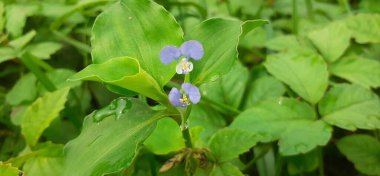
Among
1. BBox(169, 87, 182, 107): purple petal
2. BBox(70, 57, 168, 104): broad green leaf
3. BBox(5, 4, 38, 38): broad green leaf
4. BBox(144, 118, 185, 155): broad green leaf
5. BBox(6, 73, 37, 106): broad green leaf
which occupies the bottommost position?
BBox(6, 73, 37, 106): broad green leaf

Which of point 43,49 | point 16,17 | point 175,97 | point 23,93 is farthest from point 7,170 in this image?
point 16,17

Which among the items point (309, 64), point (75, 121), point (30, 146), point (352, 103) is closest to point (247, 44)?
point (309, 64)

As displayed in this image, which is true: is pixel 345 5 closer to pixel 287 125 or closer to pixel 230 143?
pixel 287 125

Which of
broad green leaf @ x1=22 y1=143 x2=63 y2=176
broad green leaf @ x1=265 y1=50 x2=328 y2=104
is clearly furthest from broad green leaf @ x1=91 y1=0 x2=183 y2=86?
broad green leaf @ x1=265 y1=50 x2=328 y2=104

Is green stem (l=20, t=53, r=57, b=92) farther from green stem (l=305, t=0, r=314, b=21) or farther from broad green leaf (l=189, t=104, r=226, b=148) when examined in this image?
green stem (l=305, t=0, r=314, b=21)

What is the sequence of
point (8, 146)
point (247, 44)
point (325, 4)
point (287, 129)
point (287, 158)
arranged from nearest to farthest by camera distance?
point (287, 129) → point (287, 158) → point (8, 146) → point (247, 44) → point (325, 4)

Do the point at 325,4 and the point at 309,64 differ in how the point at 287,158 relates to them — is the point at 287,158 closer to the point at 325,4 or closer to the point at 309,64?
the point at 309,64
